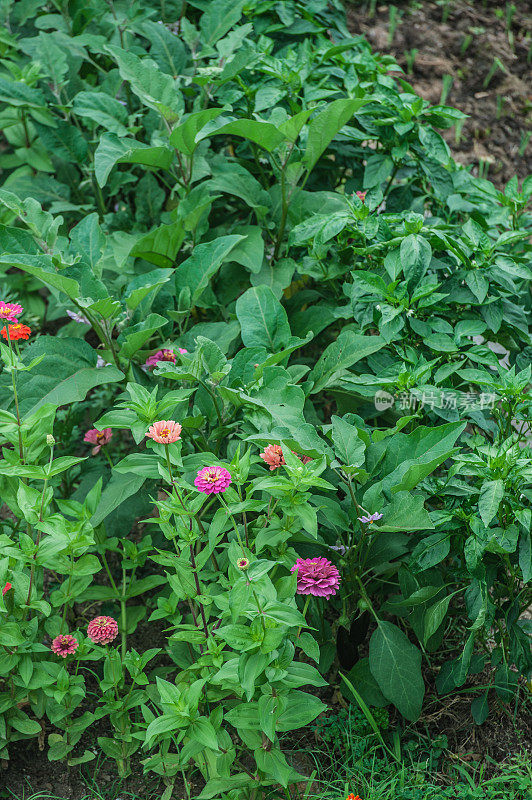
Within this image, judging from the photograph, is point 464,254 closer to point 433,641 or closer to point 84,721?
point 433,641

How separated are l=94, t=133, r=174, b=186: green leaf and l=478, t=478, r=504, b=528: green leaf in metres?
1.42

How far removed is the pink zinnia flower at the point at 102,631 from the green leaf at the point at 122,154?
1.27m

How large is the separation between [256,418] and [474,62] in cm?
361

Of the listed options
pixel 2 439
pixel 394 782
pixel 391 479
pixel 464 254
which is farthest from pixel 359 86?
pixel 394 782

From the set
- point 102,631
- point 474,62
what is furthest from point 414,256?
point 474,62

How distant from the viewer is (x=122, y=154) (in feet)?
7.77

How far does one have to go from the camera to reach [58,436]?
2.48 meters

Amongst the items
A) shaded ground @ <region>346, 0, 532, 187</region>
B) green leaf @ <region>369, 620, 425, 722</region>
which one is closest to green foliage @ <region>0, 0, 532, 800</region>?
green leaf @ <region>369, 620, 425, 722</region>

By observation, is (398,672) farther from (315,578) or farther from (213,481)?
(213,481)

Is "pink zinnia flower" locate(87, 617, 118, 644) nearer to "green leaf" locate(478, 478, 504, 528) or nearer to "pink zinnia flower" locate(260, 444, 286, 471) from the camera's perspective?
"pink zinnia flower" locate(260, 444, 286, 471)

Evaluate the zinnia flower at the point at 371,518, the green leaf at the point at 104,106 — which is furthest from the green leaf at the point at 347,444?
the green leaf at the point at 104,106

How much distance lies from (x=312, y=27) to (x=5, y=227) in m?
1.63

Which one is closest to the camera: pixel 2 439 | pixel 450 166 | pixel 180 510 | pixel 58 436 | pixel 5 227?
pixel 180 510

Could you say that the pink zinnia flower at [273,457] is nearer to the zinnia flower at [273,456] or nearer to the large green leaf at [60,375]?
the zinnia flower at [273,456]
